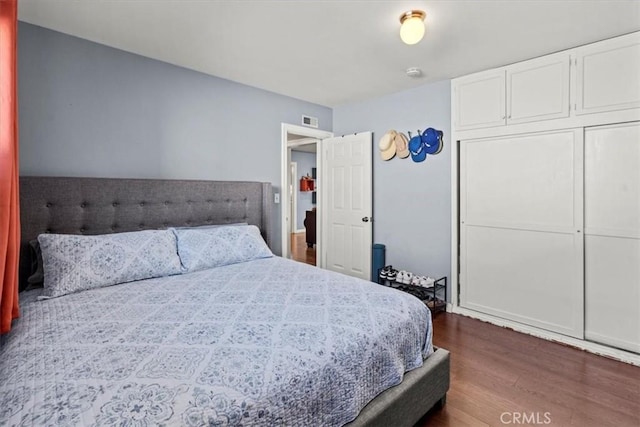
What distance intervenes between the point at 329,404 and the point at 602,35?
3056 mm

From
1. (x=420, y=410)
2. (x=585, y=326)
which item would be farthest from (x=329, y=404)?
(x=585, y=326)

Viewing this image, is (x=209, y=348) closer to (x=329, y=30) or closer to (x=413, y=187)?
(x=329, y=30)

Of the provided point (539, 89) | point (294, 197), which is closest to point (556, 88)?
point (539, 89)

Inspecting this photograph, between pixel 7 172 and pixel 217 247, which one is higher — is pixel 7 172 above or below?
above

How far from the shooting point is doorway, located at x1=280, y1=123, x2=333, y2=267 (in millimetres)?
3809

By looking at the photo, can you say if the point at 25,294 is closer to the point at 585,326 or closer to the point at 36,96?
the point at 36,96

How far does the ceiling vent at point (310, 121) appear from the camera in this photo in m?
4.03

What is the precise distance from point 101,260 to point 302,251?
16.1 feet

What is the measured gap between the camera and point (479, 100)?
120 inches

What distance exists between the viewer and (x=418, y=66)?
9.61ft

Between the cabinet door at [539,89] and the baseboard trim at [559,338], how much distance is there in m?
1.82

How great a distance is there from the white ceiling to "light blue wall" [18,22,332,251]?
0.15 meters

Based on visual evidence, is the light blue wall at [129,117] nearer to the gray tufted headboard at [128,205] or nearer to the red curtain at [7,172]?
the gray tufted headboard at [128,205]

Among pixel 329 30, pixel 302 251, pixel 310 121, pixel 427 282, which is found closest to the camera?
pixel 329 30
